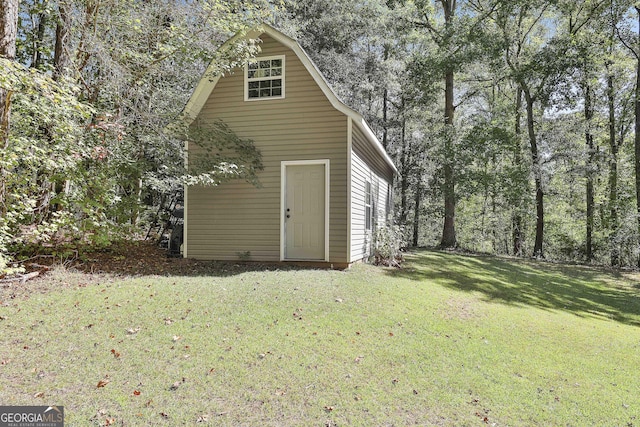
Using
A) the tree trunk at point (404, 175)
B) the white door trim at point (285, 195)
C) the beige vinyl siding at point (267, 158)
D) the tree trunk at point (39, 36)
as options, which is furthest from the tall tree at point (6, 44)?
the tree trunk at point (404, 175)

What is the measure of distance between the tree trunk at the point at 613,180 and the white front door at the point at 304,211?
1136 cm

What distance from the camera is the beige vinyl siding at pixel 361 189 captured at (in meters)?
7.99

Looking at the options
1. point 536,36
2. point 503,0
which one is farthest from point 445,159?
point 536,36

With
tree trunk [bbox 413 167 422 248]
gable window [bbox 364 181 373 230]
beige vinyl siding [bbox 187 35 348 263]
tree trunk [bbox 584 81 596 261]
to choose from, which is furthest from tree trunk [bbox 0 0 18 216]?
tree trunk [bbox 584 81 596 261]

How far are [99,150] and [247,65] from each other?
373cm

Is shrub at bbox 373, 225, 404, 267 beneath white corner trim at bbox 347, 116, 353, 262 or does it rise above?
beneath

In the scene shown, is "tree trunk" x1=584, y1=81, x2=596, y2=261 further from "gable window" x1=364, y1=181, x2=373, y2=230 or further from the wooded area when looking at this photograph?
"gable window" x1=364, y1=181, x2=373, y2=230

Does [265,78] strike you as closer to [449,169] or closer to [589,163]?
[449,169]

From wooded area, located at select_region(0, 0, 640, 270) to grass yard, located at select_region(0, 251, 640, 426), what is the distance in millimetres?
1795

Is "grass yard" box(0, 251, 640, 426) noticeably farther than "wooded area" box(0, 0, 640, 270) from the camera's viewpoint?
No

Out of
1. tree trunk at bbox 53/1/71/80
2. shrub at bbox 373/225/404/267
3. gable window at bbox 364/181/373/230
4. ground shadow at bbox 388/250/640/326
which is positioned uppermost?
tree trunk at bbox 53/1/71/80

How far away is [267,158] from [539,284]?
24.1ft

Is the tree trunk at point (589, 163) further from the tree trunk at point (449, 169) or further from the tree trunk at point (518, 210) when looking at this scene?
the tree trunk at point (449, 169)

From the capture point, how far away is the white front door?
7992 millimetres
